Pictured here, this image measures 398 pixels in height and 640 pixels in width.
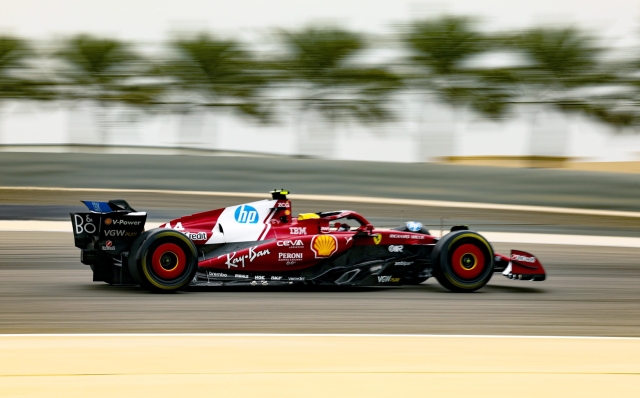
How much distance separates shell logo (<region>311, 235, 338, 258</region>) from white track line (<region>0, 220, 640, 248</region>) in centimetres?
689

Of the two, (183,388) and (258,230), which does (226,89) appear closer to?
(258,230)

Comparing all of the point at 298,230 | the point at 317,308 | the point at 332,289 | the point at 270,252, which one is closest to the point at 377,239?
the point at 332,289

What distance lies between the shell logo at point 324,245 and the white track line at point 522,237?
22.6 ft

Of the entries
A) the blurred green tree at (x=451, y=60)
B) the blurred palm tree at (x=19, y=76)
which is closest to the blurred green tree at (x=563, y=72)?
the blurred green tree at (x=451, y=60)

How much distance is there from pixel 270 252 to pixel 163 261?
1.11m

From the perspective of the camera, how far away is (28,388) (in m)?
4.93

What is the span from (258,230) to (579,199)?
465 inches

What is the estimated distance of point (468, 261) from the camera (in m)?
9.72

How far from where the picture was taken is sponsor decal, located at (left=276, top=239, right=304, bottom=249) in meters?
9.25

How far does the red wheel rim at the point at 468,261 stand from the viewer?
9.67 m

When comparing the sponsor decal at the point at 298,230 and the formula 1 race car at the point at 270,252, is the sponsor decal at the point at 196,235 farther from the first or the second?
the sponsor decal at the point at 298,230

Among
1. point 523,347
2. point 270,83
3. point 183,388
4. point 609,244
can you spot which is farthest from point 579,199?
point 183,388

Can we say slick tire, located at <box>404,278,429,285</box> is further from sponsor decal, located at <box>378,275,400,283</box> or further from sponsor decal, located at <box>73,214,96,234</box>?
sponsor decal, located at <box>73,214,96,234</box>

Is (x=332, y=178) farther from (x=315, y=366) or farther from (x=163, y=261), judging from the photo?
(x=315, y=366)
